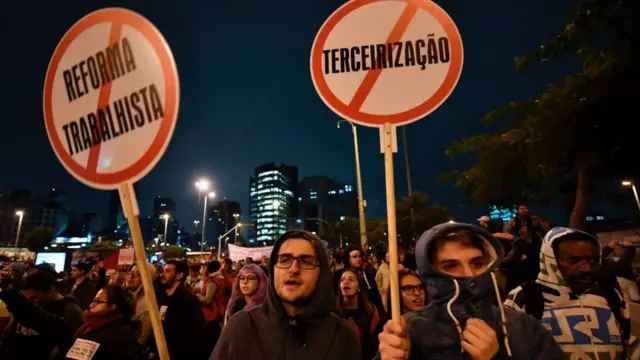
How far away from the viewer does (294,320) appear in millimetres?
2312

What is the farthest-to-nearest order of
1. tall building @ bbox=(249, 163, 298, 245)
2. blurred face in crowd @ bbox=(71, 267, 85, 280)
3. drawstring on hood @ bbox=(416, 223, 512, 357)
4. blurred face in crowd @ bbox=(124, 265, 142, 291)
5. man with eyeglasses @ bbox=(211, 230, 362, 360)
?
tall building @ bbox=(249, 163, 298, 245), blurred face in crowd @ bbox=(71, 267, 85, 280), blurred face in crowd @ bbox=(124, 265, 142, 291), man with eyeglasses @ bbox=(211, 230, 362, 360), drawstring on hood @ bbox=(416, 223, 512, 357)

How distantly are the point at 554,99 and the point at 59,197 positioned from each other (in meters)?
142

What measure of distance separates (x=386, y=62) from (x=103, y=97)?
5.07ft

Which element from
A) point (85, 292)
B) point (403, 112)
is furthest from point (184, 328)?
point (403, 112)

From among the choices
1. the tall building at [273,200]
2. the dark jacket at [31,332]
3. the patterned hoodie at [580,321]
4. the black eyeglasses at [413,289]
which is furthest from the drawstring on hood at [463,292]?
the tall building at [273,200]

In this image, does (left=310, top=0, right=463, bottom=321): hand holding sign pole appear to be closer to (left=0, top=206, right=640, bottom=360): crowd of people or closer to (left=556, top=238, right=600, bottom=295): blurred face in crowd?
(left=0, top=206, right=640, bottom=360): crowd of people

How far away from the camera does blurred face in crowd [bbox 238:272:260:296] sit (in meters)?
5.00

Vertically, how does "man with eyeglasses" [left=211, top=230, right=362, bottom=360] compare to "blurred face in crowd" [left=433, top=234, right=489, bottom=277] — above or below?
below

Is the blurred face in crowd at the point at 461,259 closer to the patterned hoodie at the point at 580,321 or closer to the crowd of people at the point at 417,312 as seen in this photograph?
the crowd of people at the point at 417,312

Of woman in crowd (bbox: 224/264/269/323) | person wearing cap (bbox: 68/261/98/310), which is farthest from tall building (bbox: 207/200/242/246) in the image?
woman in crowd (bbox: 224/264/269/323)

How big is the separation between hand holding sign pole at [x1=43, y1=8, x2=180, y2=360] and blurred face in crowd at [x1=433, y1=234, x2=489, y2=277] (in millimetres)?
1450

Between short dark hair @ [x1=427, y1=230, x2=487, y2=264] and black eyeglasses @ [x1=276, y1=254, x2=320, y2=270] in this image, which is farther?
black eyeglasses @ [x1=276, y1=254, x2=320, y2=270]

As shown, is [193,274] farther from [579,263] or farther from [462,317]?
[462,317]

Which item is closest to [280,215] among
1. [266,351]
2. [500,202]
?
[500,202]
